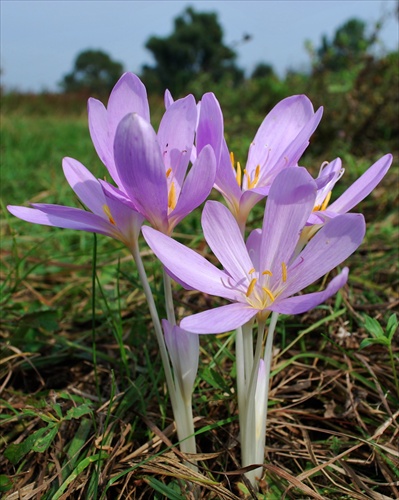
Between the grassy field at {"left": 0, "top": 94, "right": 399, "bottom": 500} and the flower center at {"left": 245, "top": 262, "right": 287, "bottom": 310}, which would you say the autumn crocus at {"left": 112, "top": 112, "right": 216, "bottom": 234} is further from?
the grassy field at {"left": 0, "top": 94, "right": 399, "bottom": 500}

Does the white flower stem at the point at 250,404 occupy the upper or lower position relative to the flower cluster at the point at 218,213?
lower

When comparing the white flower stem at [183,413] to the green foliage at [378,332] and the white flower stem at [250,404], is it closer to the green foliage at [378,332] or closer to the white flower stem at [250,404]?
the white flower stem at [250,404]

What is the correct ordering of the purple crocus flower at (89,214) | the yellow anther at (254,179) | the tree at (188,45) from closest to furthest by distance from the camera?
the purple crocus flower at (89,214) < the yellow anther at (254,179) < the tree at (188,45)

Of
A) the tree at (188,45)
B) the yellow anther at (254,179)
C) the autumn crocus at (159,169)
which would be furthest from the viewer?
the tree at (188,45)

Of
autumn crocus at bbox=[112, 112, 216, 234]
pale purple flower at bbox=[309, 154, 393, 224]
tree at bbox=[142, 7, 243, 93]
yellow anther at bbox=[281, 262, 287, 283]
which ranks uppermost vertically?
tree at bbox=[142, 7, 243, 93]

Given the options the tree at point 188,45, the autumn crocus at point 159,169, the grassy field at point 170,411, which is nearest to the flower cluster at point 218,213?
the autumn crocus at point 159,169

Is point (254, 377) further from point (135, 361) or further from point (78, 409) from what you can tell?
point (135, 361)

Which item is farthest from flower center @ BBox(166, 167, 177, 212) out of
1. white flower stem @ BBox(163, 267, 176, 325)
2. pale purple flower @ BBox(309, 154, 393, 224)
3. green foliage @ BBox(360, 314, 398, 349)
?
green foliage @ BBox(360, 314, 398, 349)

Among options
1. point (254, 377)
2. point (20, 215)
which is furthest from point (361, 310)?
point (20, 215)
